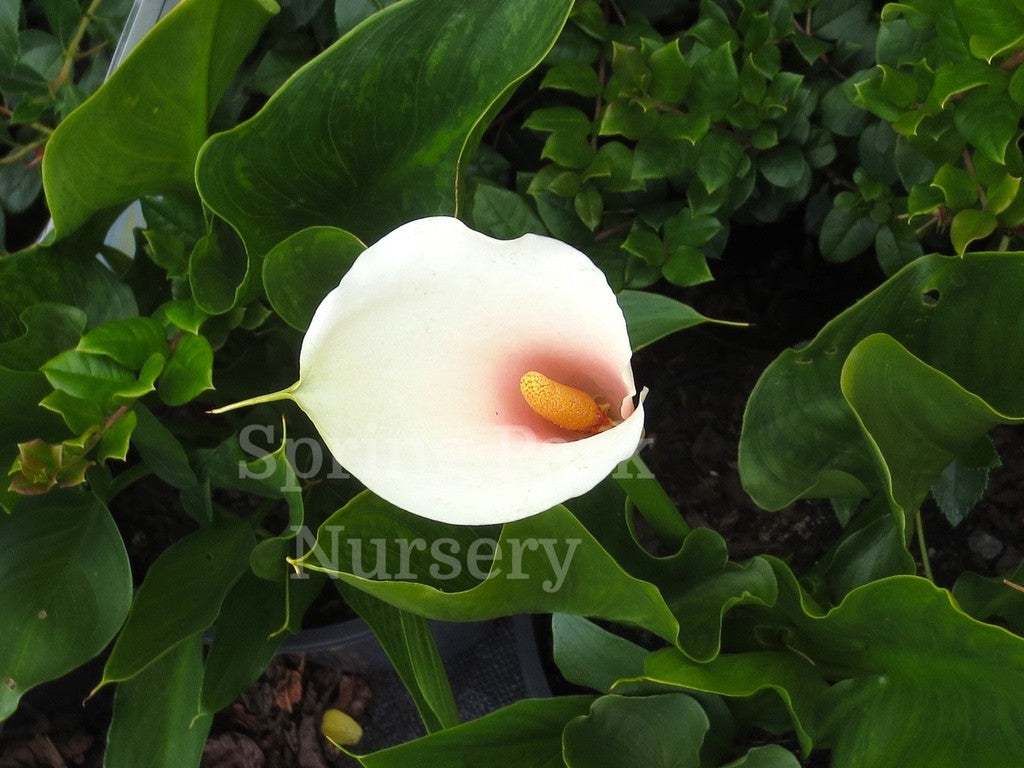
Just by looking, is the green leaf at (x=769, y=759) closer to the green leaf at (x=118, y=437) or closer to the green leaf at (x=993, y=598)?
the green leaf at (x=993, y=598)

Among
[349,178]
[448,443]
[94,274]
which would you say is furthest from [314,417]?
[94,274]

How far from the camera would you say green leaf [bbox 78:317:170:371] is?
503 millimetres

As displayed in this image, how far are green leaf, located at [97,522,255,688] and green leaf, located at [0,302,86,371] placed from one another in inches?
6.2

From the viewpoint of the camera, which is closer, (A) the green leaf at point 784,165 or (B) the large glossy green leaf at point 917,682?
(B) the large glossy green leaf at point 917,682

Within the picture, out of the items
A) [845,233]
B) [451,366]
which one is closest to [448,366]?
[451,366]

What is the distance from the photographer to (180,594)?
0.58 metres

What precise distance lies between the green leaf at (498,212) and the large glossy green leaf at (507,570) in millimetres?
246

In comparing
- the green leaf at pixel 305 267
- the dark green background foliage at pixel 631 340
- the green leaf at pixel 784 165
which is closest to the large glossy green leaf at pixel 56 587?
the dark green background foliage at pixel 631 340

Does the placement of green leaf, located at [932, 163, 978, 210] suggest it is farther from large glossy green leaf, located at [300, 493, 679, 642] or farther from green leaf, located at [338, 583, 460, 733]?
green leaf, located at [338, 583, 460, 733]

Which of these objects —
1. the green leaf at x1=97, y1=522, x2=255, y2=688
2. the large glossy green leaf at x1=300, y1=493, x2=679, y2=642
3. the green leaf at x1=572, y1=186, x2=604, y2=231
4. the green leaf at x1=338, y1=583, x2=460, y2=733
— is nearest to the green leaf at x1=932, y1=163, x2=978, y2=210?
the green leaf at x1=572, y1=186, x2=604, y2=231

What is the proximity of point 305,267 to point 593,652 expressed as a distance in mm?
308

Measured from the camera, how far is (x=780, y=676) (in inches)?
19.7

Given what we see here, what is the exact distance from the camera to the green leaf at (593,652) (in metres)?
0.56

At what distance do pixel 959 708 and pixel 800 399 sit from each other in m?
0.18
